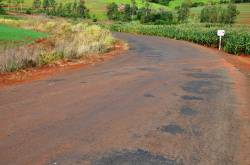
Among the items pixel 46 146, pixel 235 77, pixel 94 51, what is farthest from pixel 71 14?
pixel 46 146

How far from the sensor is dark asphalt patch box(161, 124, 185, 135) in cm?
840

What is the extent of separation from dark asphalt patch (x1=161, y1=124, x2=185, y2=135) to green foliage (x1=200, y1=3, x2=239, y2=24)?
86011 millimetres

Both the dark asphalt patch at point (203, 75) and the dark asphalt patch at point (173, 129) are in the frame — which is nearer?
the dark asphalt patch at point (173, 129)

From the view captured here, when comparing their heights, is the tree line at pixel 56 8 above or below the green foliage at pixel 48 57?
above

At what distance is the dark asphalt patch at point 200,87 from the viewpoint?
43.2 feet

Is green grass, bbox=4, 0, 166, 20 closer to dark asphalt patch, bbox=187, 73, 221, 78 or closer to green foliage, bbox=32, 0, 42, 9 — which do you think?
green foliage, bbox=32, 0, 42, 9

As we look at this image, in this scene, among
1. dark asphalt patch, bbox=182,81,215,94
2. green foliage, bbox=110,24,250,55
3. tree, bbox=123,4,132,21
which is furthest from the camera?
tree, bbox=123,4,132,21

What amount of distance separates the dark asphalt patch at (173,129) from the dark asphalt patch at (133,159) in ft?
4.77

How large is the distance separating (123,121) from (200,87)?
541 centimetres

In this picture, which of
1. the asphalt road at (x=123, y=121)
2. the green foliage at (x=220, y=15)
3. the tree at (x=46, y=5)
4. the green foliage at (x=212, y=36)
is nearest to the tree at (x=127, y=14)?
the tree at (x=46, y=5)

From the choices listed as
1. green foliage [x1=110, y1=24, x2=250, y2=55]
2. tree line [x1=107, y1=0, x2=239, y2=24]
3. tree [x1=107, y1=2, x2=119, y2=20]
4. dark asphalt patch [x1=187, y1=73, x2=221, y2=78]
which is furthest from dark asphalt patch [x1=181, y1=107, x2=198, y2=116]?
tree [x1=107, y1=2, x2=119, y2=20]

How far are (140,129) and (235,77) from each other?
918cm

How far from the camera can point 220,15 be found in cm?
9306

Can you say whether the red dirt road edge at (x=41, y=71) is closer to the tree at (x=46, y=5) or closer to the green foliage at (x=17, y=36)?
the green foliage at (x=17, y=36)
